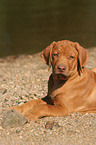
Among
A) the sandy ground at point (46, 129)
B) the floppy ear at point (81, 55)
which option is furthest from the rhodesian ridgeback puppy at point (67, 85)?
the sandy ground at point (46, 129)

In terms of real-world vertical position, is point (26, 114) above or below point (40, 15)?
below

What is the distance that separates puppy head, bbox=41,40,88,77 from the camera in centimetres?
533

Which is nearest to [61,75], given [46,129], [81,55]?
[81,55]

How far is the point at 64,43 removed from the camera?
5.66 metres

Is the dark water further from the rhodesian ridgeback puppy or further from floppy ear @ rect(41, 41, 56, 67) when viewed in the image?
the rhodesian ridgeback puppy

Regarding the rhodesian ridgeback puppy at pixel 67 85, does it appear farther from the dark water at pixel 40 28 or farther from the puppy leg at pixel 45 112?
the dark water at pixel 40 28

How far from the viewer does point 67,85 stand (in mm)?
5777

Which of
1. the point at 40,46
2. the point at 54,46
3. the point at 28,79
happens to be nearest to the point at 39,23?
the point at 40,46

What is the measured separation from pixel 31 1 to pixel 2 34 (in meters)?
17.9

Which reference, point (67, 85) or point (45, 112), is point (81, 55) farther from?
point (45, 112)

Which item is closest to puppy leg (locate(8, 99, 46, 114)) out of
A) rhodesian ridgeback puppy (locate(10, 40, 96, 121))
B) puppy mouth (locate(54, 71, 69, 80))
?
rhodesian ridgeback puppy (locate(10, 40, 96, 121))

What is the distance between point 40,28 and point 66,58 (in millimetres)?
15226

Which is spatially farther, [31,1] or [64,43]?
[31,1]

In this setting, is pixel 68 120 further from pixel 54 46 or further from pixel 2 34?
pixel 2 34
